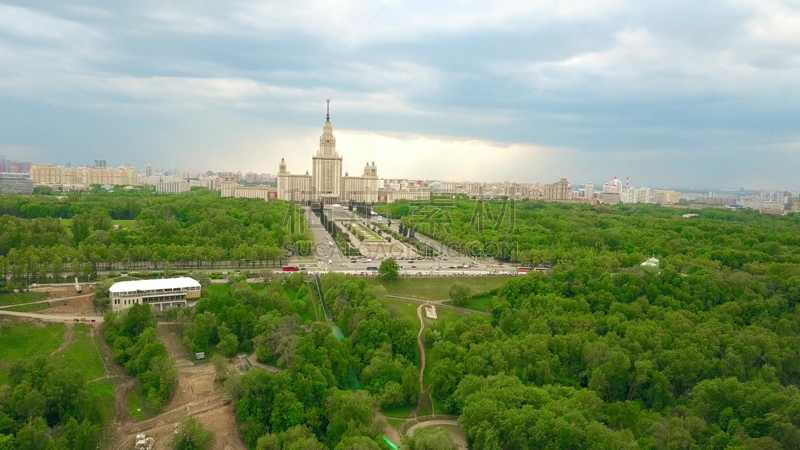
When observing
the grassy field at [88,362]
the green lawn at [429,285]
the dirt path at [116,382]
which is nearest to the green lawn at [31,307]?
the grassy field at [88,362]

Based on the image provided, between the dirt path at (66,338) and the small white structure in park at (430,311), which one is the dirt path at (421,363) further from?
the dirt path at (66,338)

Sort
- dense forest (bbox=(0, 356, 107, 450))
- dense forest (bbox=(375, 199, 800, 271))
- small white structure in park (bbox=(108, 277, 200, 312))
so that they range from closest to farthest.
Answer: dense forest (bbox=(0, 356, 107, 450))
small white structure in park (bbox=(108, 277, 200, 312))
dense forest (bbox=(375, 199, 800, 271))

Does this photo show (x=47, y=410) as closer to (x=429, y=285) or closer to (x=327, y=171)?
(x=429, y=285)

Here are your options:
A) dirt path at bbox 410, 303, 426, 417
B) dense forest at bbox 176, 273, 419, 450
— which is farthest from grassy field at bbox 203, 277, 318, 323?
dirt path at bbox 410, 303, 426, 417

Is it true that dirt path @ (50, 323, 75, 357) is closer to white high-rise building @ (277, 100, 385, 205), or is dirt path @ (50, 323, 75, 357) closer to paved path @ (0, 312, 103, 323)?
paved path @ (0, 312, 103, 323)

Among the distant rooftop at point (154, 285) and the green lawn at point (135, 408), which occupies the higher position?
the distant rooftop at point (154, 285)

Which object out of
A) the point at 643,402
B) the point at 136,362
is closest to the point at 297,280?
the point at 136,362

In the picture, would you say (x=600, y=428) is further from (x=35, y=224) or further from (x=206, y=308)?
(x=35, y=224)
